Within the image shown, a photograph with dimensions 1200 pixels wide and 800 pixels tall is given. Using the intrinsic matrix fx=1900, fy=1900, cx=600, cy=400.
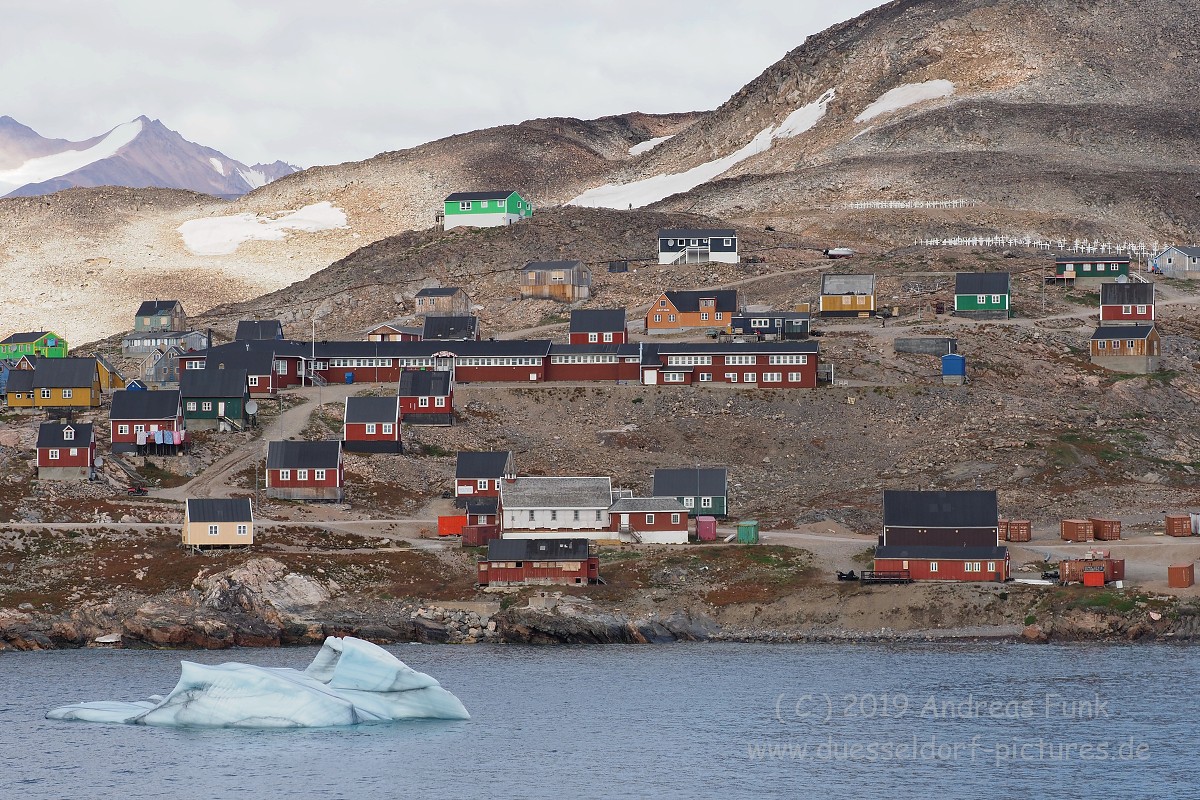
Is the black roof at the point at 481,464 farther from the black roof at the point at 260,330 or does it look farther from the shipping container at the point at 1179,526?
the black roof at the point at 260,330

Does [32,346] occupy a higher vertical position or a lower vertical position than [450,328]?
lower

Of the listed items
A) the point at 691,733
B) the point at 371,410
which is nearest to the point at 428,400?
the point at 371,410

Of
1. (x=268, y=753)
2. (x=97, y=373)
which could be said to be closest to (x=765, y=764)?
(x=268, y=753)

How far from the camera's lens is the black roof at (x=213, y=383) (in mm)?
126938

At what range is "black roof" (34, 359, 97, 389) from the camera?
431 feet

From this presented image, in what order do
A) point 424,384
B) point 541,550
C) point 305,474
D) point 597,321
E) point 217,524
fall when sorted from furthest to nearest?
point 597,321
point 424,384
point 305,474
point 217,524
point 541,550

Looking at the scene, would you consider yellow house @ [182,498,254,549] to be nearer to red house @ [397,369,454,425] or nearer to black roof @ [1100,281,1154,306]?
red house @ [397,369,454,425]

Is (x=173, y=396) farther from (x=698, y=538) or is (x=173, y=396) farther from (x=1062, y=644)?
(x=1062, y=644)

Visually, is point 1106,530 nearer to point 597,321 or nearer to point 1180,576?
point 1180,576

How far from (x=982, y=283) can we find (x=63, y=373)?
70436mm

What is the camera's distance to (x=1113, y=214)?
Result: 631ft

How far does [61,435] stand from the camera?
11431cm

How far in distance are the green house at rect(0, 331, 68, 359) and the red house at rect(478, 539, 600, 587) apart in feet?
263

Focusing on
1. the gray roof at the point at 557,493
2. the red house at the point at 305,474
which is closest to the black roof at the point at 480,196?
the red house at the point at 305,474
